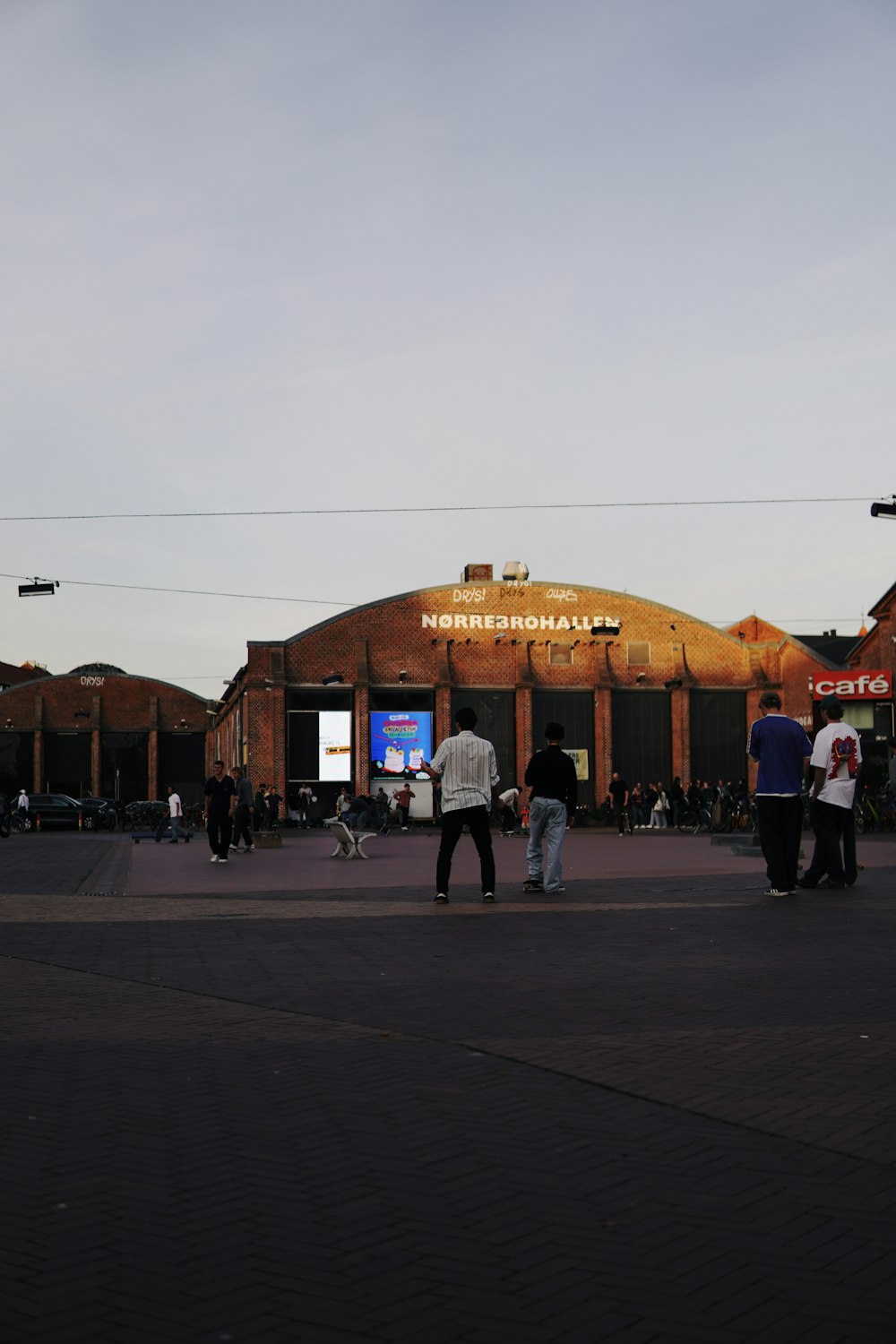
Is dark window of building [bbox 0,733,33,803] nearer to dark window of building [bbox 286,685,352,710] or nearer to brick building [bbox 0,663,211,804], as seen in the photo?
brick building [bbox 0,663,211,804]

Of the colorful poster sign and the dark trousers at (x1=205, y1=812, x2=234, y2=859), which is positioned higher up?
the colorful poster sign

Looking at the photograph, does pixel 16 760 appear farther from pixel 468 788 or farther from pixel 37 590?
pixel 468 788

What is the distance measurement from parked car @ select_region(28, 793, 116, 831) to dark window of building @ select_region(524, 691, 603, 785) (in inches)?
635

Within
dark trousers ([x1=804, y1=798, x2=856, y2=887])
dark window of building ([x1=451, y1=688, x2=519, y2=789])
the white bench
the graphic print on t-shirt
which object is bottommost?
the white bench

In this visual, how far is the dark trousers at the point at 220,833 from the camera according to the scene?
2250 cm

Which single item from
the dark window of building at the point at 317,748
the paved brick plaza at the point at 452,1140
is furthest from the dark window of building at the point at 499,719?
the paved brick plaza at the point at 452,1140

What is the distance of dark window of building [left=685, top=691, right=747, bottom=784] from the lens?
5344 centimetres

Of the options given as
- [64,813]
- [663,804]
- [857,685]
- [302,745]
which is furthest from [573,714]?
[64,813]

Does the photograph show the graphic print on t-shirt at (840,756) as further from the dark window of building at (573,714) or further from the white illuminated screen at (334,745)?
the dark window of building at (573,714)

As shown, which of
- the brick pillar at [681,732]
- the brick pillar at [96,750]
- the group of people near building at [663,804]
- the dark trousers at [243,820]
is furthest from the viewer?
the brick pillar at [96,750]

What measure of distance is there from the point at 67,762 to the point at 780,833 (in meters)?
60.7

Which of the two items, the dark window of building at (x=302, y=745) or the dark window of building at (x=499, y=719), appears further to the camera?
the dark window of building at (x=499, y=719)

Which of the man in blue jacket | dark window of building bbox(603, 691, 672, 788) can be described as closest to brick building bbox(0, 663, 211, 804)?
dark window of building bbox(603, 691, 672, 788)

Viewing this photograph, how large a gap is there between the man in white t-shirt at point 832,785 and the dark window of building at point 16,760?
59.3m
